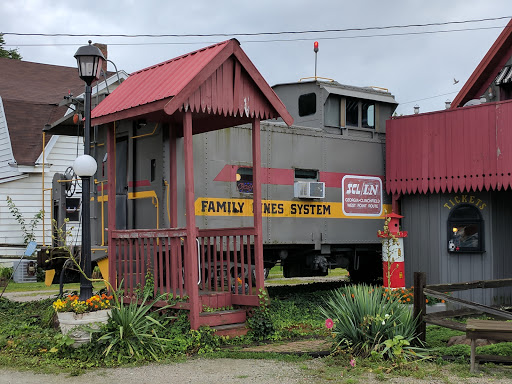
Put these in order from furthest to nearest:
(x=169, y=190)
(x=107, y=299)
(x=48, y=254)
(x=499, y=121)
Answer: (x=499, y=121)
(x=48, y=254)
(x=169, y=190)
(x=107, y=299)

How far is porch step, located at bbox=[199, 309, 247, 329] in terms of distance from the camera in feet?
29.1

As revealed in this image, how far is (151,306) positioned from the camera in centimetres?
890

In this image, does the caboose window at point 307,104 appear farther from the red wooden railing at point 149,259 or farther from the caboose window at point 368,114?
the red wooden railing at point 149,259

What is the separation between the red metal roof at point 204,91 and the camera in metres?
8.70

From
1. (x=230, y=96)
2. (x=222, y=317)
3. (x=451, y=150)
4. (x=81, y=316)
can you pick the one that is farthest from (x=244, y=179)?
(x=81, y=316)

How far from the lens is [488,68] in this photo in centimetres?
1573

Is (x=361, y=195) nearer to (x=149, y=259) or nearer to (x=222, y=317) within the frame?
(x=222, y=317)

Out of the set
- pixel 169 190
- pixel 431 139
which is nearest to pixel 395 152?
pixel 431 139

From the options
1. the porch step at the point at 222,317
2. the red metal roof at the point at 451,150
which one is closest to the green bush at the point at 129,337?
the porch step at the point at 222,317

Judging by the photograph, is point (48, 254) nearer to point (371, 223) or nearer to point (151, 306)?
point (151, 306)

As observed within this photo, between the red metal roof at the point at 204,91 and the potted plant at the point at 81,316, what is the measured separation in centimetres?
269

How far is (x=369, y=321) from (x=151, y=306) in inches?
123

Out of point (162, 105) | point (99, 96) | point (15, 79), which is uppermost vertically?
point (15, 79)

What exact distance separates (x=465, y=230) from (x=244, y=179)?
188 inches
